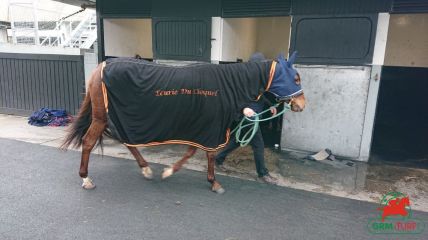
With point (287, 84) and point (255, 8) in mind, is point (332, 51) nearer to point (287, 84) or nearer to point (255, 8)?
point (255, 8)

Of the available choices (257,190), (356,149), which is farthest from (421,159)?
(257,190)

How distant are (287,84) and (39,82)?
6064 millimetres

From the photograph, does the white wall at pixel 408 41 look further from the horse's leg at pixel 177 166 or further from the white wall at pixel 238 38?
the horse's leg at pixel 177 166

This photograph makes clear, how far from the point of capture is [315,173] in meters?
4.48

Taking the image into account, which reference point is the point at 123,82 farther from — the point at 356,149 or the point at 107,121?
the point at 356,149

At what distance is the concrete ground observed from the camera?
12.9ft

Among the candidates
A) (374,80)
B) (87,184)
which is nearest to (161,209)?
(87,184)

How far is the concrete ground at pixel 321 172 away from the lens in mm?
3934

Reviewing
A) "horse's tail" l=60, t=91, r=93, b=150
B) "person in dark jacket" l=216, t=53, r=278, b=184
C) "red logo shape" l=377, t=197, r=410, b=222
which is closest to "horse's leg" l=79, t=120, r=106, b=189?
"horse's tail" l=60, t=91, r=93, b=150

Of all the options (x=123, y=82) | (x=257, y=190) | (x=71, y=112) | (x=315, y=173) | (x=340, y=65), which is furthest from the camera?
(x=71, y=112)

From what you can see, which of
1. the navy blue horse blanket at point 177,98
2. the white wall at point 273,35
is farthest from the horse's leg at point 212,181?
the white wall at point 273,35

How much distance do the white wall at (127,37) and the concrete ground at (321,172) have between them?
2.25 meters

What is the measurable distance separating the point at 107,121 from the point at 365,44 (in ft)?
12.0

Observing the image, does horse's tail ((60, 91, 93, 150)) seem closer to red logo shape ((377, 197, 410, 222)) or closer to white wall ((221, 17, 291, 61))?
white wall ((221, 17, 291, 61))
